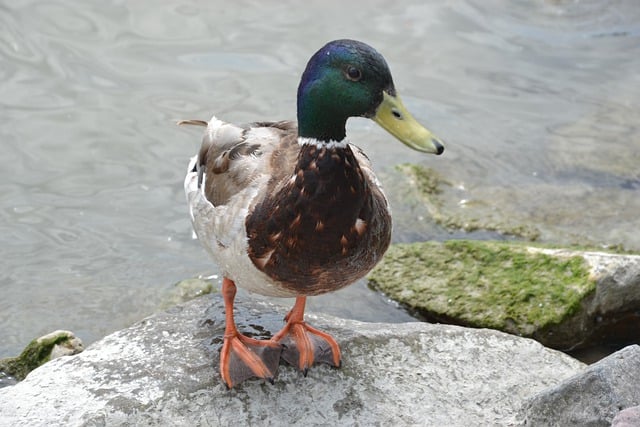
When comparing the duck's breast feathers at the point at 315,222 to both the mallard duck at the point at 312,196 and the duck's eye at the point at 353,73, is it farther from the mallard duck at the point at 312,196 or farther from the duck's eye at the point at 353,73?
the duck's eye at the point at 353,73

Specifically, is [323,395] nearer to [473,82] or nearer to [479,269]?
[479,269]

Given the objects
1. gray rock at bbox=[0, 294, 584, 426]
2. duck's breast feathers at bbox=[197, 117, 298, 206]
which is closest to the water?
gray rock at bbox=[0, 294, 584, 426]

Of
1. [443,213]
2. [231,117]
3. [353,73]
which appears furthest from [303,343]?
[231,117]

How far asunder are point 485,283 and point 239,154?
7.39 ft

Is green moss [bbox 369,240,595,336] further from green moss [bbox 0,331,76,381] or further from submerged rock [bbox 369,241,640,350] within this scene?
green moss [bbox 0,331,76,381]

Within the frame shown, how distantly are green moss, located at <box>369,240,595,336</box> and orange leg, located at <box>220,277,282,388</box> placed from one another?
1.64 m

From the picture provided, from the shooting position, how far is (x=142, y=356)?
438cm

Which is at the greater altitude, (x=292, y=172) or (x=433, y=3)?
(x=292, y=172)

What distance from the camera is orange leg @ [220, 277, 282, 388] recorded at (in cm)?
426

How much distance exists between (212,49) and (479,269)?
15.3 ft

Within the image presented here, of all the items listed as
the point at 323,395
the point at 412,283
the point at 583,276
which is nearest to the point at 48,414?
the point at 323,395

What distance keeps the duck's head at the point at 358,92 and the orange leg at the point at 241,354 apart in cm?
118

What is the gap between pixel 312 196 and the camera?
12.6ft

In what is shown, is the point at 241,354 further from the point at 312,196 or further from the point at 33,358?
the point at 33,358
